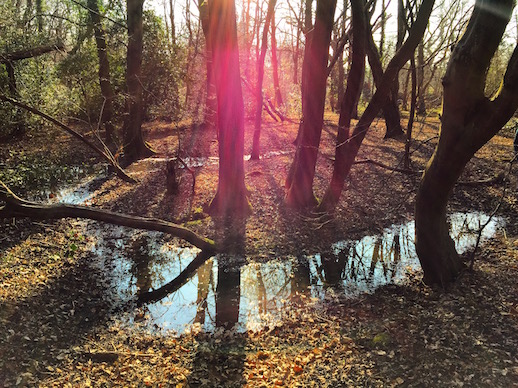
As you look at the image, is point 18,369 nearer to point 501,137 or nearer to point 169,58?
point 169,58

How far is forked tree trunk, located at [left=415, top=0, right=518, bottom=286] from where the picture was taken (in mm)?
4316

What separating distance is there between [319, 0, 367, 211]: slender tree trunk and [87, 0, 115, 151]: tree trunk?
9.83 m

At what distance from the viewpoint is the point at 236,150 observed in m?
9.46

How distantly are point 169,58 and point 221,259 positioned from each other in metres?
13.4

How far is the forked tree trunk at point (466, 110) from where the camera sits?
4316 millimetres

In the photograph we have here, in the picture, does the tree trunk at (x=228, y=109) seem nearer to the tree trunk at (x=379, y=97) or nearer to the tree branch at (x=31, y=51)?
the tree trunk at (x=379, y=97)

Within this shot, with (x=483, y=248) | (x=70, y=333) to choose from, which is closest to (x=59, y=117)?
(x=70, y=333)

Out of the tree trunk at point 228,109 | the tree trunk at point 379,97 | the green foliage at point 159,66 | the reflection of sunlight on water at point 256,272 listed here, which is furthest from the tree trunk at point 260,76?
the reflection of sunlight on water at point 256,272

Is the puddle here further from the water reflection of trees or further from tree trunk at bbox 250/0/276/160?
tree trunk at bbox 250/0/276/160

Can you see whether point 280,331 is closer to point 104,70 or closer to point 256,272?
point 256,272

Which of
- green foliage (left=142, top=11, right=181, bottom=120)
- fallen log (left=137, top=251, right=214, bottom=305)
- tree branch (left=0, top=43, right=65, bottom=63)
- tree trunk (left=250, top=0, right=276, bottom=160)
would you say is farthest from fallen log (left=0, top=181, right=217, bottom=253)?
green foliage (left=142, top=11, right=181, bottom=120)

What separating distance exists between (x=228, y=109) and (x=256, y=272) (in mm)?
3968

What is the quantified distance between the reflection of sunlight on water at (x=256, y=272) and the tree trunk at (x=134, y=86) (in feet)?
20.9

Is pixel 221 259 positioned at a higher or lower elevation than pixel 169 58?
lower
